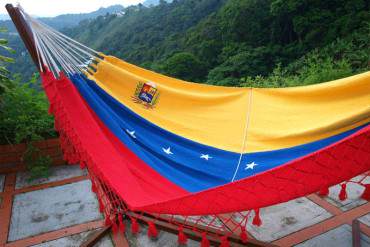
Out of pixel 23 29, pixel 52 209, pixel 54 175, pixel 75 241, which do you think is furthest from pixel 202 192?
pixel 54 175

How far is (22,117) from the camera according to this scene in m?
2.70

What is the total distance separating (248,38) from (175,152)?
58.5 feet

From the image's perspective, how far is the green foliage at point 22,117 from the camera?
8.92 ft

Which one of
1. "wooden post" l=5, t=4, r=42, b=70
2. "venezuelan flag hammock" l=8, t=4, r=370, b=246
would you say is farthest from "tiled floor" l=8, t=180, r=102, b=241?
"wooden post" l=5, t=4, r=42, b=70

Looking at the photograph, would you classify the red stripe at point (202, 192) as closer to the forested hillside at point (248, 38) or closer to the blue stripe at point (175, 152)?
the blue stripe at point (175, 152)

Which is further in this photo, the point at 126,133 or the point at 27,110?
the point at 27,110

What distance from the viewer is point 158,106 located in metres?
2.16

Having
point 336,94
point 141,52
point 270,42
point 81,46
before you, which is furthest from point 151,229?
point 141,52

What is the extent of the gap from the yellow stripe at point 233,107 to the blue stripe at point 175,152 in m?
0.04

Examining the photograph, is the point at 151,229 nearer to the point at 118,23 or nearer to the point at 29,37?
the point at 29,37

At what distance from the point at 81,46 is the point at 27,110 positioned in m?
1.19

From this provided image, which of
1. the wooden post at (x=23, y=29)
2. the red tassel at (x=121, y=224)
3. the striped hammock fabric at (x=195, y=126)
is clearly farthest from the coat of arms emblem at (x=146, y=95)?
the red tassel at (x=121, y=224)

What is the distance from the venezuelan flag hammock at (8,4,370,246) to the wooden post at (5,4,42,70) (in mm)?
27

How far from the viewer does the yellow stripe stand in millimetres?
1832
